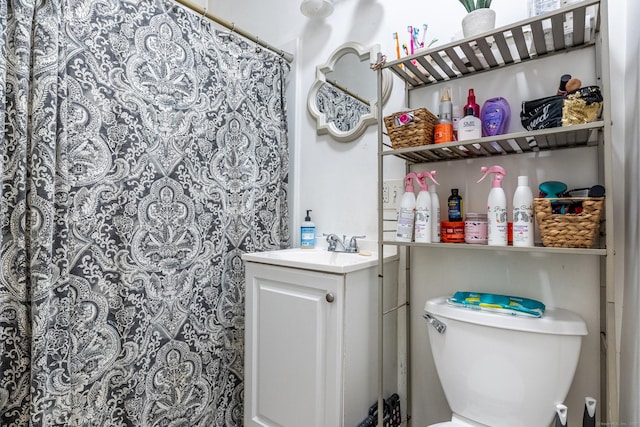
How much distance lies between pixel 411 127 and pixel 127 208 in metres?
1.01

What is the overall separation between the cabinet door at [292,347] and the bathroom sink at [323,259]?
27 millimetres

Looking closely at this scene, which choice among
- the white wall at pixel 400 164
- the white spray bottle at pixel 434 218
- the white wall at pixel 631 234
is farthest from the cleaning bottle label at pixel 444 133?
the white wall at pixel 631 234

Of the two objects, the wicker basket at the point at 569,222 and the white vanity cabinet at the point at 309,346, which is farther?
the white vanity cabinet at the point at 309,346

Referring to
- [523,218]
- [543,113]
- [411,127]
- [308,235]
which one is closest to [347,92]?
[411,127]

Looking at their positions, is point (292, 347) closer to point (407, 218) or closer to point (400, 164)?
point (407, 218)

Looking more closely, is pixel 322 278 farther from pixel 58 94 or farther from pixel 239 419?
pixel 58 94

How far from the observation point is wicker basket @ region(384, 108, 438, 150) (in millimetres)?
1107

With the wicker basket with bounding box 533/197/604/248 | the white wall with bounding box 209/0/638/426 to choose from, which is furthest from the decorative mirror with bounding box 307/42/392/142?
the wicker basket with bounding box 533/197/604/248

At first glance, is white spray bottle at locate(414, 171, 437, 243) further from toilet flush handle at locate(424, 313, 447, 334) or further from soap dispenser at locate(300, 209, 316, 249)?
soap dispenser at locate(300, 209, 316, 249)

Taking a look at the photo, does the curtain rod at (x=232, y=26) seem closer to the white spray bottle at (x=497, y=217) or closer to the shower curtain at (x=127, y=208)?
the shower curtain at (x=127, y=208)

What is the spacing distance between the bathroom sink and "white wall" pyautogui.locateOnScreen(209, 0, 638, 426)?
0.13 m

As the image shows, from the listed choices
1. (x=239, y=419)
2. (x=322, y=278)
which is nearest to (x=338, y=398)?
(x=322, y=278)

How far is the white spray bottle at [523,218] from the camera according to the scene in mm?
947

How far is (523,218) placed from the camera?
0.96 metres
